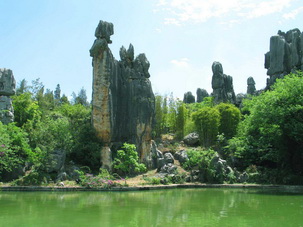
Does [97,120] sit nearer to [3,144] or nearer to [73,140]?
[73,140]

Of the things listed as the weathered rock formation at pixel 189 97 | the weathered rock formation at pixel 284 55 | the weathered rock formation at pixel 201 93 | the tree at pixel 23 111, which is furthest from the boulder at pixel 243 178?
the weathered rock formation at pixel 201 93

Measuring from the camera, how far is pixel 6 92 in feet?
63.9

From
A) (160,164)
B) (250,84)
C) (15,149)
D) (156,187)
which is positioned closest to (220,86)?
(250,84)

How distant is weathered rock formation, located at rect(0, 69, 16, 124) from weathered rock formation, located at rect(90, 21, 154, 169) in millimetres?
5058

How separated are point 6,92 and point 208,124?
14.5m

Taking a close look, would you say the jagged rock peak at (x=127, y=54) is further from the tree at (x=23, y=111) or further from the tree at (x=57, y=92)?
the tree at (x=57, y=92)

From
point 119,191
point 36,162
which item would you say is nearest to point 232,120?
point 119,191

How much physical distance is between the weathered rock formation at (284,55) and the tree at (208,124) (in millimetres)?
9798

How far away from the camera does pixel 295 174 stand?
1766 centimetres

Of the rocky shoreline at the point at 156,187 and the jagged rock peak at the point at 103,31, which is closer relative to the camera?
the rocky shoreline at the point at 156,187

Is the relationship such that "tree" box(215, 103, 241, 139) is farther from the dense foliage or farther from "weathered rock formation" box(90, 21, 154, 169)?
the dense foliage

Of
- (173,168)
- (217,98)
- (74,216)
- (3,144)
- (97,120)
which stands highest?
(217,98)

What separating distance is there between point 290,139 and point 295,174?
6.42ft

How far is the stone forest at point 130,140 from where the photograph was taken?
16.2 m
